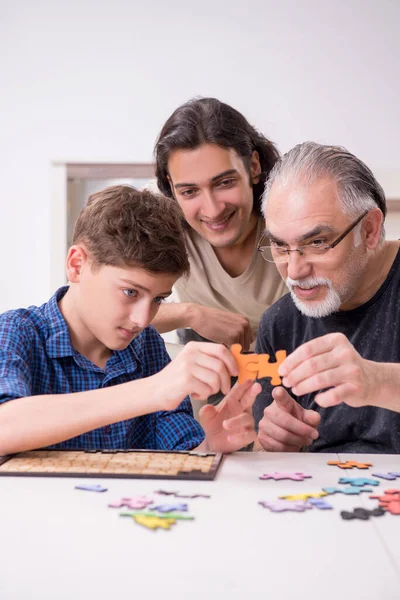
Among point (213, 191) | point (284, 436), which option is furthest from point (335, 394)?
point (213, 191)

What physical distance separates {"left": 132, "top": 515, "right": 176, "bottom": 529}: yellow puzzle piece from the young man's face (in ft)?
5.53

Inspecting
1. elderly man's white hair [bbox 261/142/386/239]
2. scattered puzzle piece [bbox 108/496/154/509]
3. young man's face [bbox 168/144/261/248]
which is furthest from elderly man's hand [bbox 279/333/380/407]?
young man's face [bbox 168/144/261/248]

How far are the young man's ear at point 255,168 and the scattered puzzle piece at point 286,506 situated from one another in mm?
1824

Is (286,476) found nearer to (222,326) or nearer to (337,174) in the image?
(337,174)

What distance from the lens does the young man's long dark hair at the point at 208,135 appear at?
9.12ft

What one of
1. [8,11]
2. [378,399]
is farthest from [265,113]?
[378,399]

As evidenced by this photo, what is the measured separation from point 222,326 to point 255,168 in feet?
2.19

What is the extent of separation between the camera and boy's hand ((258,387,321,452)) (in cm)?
191

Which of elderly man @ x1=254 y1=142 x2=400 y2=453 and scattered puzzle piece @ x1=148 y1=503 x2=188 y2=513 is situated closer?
scattered puzzle piece @ x1=148 y1=503 x2=188 y2=513

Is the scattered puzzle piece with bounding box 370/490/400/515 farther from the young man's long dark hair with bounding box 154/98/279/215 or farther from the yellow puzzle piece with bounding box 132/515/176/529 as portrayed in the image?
the young man's long dark hair with bounding box 154/98/279/215

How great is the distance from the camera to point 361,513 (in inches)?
49.4

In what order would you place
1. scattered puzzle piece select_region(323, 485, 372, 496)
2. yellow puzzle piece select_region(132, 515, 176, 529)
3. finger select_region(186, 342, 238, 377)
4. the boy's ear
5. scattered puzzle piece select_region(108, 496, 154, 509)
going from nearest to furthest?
yellow puzzle piece select_region(132, 515, 176, 529) < scattered puzzle piece select_region(108, 496, 154, 509) < scattered puzzle piece select_region(323, 485, 372, 496) < finger select_region(186, 342, 238, 377) < the boy's ear

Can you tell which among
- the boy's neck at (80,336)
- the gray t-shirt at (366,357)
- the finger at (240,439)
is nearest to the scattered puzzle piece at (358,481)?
the finger at (240,439)

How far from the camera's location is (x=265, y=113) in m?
4.95
